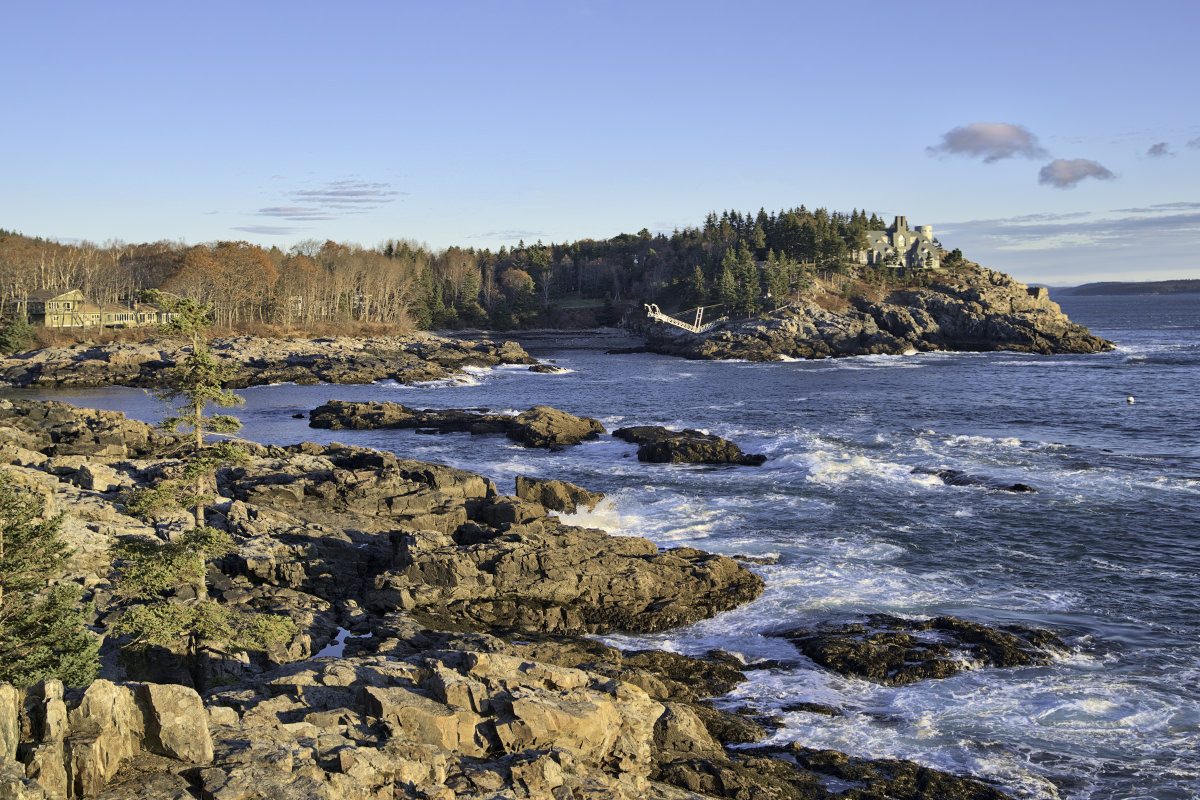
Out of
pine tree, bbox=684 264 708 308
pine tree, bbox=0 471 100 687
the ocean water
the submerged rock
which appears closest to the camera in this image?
pine tree, bbox=0 471 100 687

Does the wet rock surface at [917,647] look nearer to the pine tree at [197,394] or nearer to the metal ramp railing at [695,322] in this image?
the pine tree at [197,394]

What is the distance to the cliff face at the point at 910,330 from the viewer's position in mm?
102625

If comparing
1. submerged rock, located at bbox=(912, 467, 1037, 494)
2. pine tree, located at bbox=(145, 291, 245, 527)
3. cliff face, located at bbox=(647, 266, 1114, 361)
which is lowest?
submerged rock, located at bbox=(912, 467, 1037, 494)

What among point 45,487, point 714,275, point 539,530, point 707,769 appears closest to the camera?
point 707,769

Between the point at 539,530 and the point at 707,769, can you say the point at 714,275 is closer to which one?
the point at 539,530

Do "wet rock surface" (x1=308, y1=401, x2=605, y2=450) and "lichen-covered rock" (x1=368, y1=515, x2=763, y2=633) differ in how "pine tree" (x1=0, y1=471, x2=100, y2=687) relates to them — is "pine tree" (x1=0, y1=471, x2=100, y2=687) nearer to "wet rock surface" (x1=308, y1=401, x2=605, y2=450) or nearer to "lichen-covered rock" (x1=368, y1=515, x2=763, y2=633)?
"lichen-covered rock" (x1=368, y1=515, x2=763, y2=633)

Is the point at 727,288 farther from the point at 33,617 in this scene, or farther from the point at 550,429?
the point at 33,617

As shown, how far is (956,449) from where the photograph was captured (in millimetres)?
41719

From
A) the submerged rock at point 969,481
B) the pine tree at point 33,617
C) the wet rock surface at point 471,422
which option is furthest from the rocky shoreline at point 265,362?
the pine tree at point 33,617

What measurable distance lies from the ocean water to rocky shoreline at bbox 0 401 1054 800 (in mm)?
1097

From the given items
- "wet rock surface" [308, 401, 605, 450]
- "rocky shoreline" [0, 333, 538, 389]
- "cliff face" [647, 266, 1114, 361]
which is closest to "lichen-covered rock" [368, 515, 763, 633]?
"wet rock surface" [308, 401, 605, 450]

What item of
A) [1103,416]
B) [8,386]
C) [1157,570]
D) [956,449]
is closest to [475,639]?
[1157,570]

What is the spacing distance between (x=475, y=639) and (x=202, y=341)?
8.13m

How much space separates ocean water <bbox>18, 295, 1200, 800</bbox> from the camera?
50.9 ft
